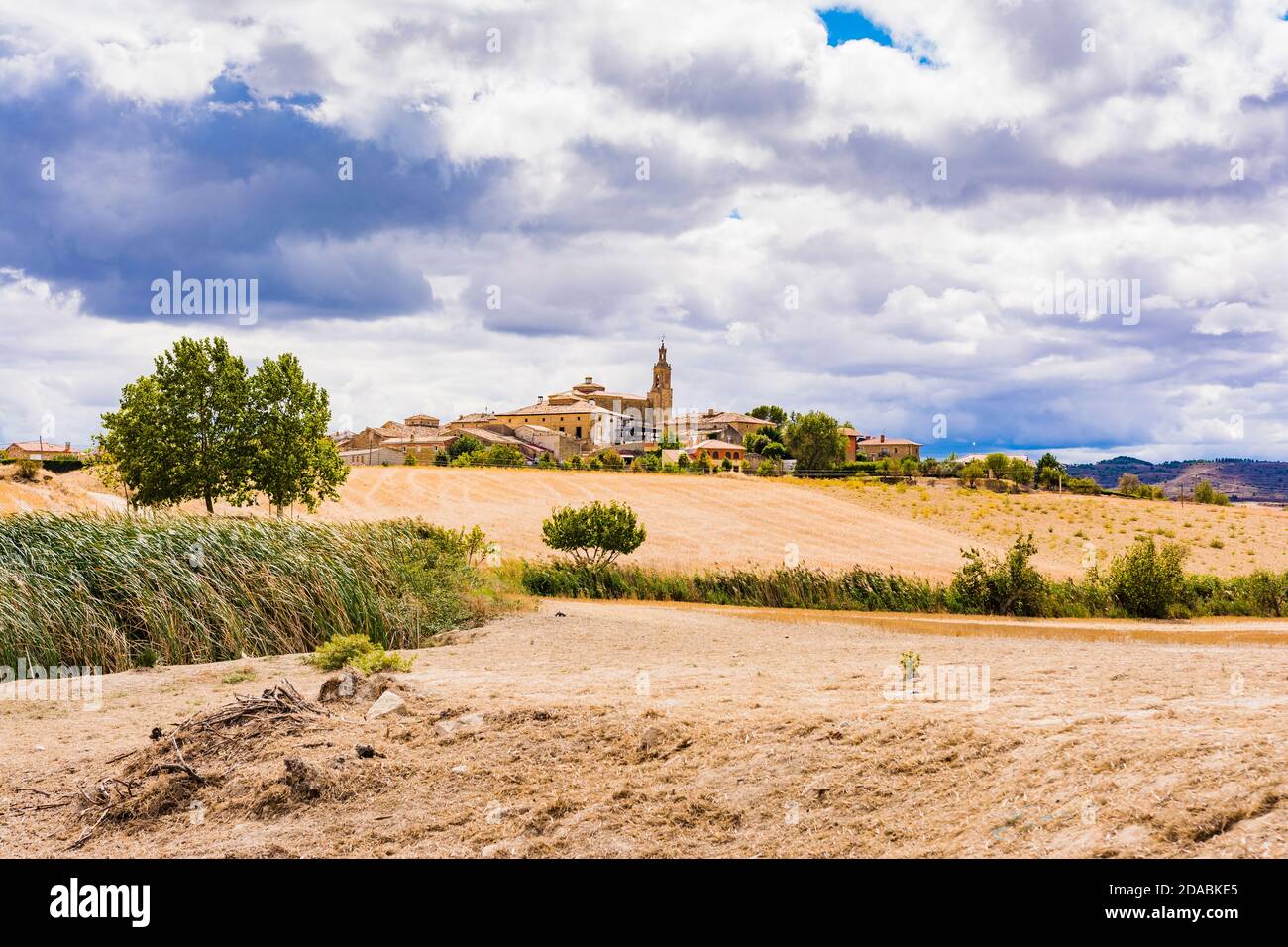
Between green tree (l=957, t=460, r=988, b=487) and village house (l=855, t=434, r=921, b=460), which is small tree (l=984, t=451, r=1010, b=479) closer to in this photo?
green tree (l=957, t=460, r=988, b=487)

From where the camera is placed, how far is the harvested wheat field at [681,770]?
18.5 ft

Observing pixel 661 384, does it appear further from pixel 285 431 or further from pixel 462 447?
pixel 285 431

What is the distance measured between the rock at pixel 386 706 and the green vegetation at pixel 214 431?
2643cm

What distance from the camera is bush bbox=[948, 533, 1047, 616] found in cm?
2288

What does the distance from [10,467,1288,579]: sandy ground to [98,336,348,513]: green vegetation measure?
22.7ft

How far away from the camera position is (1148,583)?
2267 centimetres

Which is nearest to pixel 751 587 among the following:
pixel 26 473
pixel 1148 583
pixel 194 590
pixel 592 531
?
pixel 592 531

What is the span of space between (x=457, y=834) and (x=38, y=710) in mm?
6459

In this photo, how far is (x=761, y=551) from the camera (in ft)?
150

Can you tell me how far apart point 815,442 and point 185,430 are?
8748 centimetres

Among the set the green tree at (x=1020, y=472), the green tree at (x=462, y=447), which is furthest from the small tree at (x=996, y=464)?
the green tree at (x=462, y=447)

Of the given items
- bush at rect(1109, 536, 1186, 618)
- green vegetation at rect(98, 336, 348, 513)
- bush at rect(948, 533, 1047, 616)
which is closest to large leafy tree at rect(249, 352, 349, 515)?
green vegetation at rect(98, 336, 348, 513)

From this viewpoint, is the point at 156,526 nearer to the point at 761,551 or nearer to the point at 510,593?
the point at 510,593
